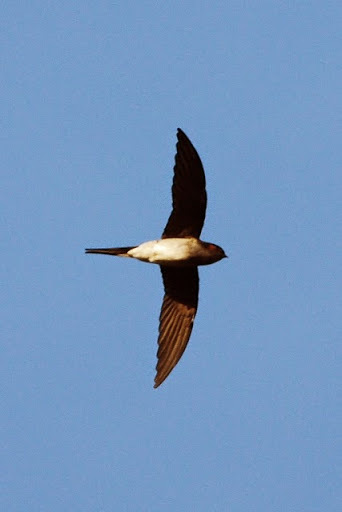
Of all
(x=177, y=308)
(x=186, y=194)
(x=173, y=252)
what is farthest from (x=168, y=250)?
(x=177, y=308)

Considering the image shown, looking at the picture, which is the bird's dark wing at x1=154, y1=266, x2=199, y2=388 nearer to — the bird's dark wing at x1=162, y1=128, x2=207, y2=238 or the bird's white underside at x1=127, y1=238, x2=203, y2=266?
the bird's white underside at x1=127, y1=238, x2=203, y2=266

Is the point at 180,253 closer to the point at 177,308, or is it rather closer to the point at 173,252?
the point at 173,252

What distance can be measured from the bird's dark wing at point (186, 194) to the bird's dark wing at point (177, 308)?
1.75 feet


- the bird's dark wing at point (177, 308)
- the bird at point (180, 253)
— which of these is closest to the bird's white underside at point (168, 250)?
the bird at point (180, 253)

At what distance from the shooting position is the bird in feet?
48.9

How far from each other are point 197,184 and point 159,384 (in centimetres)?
192

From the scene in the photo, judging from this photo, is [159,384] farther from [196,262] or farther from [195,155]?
[195,155]

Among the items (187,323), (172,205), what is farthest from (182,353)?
(172,205)

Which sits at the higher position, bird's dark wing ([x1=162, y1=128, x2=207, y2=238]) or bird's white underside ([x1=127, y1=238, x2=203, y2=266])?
bird's dark wing ([x1=162, y1=128, x2=207, y2=238])

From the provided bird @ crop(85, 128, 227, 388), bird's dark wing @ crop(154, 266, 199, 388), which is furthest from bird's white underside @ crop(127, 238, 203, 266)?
bird's dark wing @ crop(154, 266, 199, 388)

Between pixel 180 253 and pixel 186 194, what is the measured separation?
57 centimetres

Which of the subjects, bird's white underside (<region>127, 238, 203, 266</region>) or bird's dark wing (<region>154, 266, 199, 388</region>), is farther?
bird's dark wing (<region>154, 266, 199, 388</region>)

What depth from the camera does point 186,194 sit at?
15.0 metres

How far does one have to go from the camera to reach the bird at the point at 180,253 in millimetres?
14914
